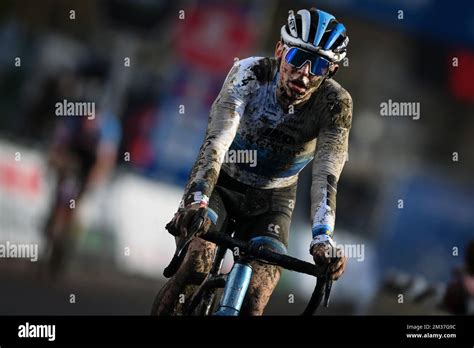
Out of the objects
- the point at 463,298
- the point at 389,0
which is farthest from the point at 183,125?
the point at 463,298

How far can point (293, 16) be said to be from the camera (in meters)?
7.44

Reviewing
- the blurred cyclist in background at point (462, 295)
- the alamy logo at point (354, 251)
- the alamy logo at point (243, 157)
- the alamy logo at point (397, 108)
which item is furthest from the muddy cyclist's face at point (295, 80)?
the alamy logo at point (397, 108)

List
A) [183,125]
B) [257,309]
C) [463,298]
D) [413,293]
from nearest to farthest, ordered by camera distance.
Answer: [257,309]
[463,298]
[413,293]
[183,125]

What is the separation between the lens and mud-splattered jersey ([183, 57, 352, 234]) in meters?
7.18

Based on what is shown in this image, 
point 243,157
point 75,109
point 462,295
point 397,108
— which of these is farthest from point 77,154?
point 243,157

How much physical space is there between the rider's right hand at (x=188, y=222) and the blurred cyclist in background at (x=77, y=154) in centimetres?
630

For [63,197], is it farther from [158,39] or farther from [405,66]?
[405,66]

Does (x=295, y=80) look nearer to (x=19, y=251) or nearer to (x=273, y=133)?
(x=273, y=133)

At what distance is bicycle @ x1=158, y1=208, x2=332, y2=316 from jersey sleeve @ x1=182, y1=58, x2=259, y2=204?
0.33m

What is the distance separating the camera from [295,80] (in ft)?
24.0

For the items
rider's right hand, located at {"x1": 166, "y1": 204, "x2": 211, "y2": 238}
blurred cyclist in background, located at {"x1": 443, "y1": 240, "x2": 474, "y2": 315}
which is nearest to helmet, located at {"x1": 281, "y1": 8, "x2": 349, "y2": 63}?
rider's right hand, located at {"x1": 166, "y1": 204, "x2": 211, "y2": 238}

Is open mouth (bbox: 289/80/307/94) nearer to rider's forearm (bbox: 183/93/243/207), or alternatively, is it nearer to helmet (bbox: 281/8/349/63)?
helmet (bbox: 281/8/349/63)

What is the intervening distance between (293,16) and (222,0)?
6.45m

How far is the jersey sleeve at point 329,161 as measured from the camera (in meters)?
6.97
